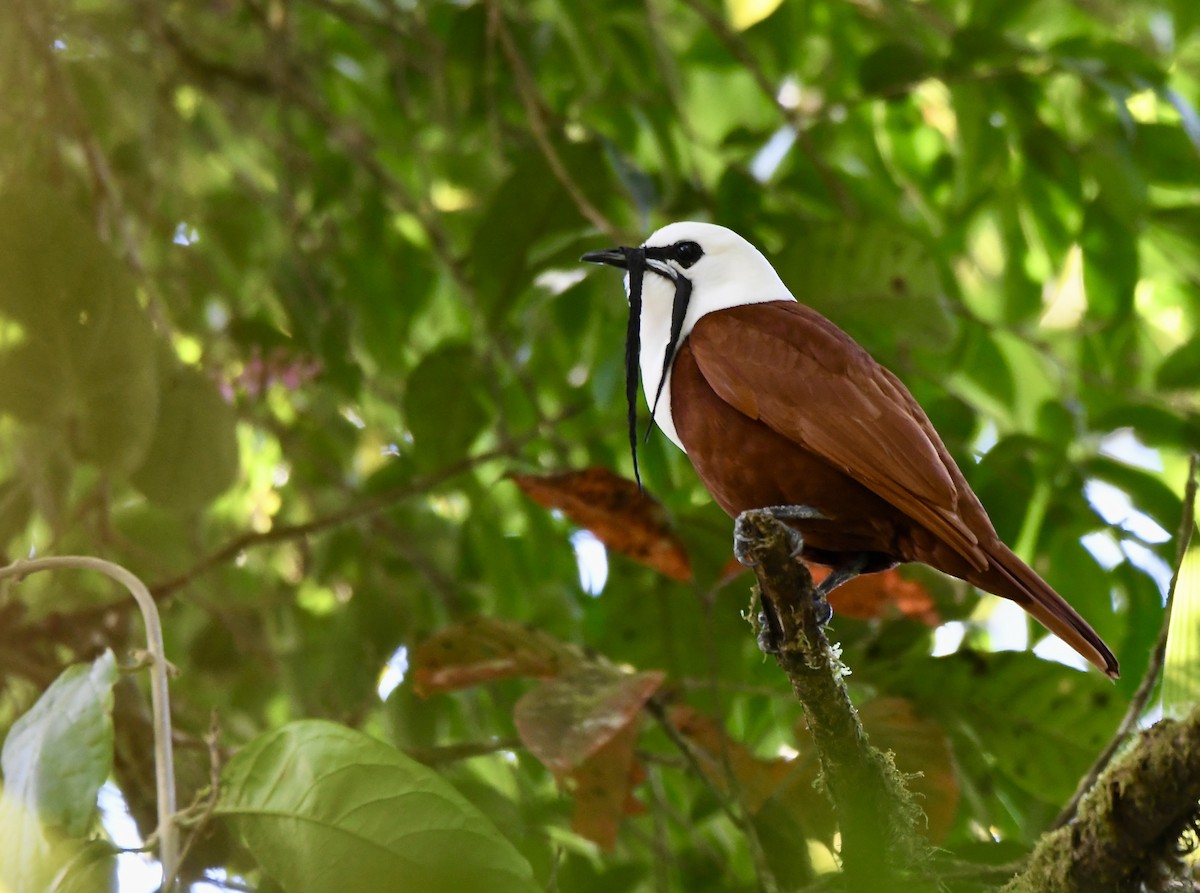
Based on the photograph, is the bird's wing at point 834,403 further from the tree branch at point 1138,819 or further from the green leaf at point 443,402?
the green leaf at point 443,402

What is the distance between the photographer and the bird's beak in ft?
5.41

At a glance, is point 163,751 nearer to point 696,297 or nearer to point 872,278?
point 696,297

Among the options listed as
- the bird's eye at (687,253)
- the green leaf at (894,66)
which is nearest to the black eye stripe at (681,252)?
the bird's eye at (687,253)

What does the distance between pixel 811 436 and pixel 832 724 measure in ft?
1.11

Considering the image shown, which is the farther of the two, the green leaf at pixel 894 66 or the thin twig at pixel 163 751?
the green leaf at pixel 894 66

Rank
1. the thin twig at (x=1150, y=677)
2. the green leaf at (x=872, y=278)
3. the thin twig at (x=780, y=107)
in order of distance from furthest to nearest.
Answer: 1. the thin twig at (x=780, y=107)
2. the green leaf at (x=872, y=278)
3. the thin twig at (x=1150, y=677)

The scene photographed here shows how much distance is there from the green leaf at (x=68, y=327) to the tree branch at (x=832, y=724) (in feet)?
3.45

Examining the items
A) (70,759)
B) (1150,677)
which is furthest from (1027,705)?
(70,759)

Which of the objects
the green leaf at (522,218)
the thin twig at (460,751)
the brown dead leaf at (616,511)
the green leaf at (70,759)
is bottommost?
the thin twig at (460,751)

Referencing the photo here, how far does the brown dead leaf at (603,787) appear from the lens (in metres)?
1.81

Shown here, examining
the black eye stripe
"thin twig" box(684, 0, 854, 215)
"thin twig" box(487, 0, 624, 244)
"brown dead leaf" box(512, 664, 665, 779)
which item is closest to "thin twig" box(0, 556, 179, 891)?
"brown dead leaf" box(512, 664, 665, 779)

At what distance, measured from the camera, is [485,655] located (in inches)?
76.3

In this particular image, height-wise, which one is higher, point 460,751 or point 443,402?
point 443,402

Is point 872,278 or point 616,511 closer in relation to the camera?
point 616,511
